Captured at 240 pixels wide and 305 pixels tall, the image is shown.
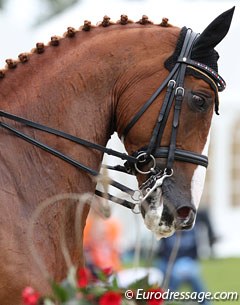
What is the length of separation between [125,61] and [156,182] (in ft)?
2.33

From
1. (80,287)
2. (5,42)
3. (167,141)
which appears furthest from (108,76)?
(5,42)

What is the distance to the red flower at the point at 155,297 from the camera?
13.1ft

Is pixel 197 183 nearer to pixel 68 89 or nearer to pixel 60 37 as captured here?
pixel 68 89

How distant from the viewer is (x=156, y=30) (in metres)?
5.21

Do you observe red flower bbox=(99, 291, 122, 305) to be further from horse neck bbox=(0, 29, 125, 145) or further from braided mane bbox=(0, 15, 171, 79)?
braided mane bbox=(0, 15, 171, 79)

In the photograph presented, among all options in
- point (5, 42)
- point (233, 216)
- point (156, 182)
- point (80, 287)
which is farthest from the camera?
point (233, 216)

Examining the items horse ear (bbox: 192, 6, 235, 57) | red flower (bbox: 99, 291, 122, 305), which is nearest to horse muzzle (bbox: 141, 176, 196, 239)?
horse ear (bbox: 192, 6, 235, 57)

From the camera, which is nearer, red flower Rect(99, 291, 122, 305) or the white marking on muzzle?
red flower Rect(99, 291, 122, 305)

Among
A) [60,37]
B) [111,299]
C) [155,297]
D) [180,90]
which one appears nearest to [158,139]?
[180,90]

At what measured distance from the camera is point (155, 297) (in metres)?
4.04

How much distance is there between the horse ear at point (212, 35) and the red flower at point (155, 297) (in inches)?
60.8

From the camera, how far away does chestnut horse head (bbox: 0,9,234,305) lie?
4.91 metres

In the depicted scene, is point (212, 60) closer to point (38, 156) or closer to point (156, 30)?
point (156, 30)

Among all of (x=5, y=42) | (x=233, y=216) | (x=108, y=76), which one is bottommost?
(x=233, y=216)
